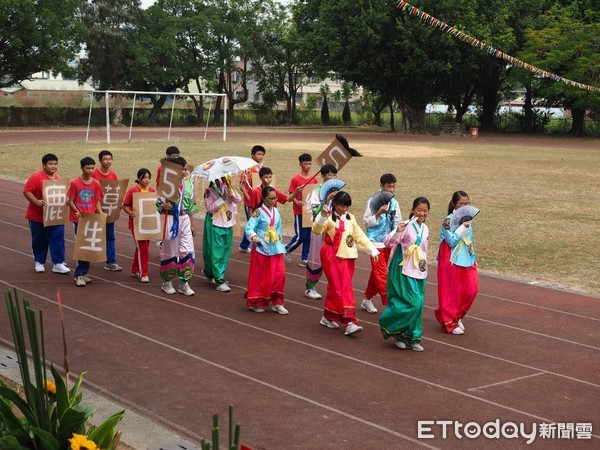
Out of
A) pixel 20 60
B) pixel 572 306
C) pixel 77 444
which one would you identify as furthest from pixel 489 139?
pixel 77 444

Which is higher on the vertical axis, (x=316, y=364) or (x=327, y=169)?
(x=327, y=169)

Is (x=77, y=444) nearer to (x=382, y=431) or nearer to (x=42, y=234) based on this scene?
(x=382, y=431)

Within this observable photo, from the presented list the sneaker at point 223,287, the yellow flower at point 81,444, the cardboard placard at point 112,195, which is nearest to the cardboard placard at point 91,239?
the cardboard placard at point 112,195

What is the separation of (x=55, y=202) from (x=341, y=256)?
4.26 meters

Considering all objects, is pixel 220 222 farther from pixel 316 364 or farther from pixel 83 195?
pixel 316 364

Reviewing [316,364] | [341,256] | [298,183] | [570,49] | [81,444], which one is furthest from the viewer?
[570,49]

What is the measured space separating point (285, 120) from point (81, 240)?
196 ft

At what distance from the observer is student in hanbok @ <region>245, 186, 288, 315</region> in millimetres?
9797

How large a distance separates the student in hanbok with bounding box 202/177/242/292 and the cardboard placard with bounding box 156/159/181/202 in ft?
1.67

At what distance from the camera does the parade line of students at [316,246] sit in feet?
28.6

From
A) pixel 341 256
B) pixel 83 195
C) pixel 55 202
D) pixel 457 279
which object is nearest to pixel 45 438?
pixel 341 256

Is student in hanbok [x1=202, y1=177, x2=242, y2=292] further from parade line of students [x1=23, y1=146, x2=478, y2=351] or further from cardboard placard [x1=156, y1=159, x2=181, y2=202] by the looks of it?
cardboard placard [x1=156, y1=159, x2=181, y2=202]

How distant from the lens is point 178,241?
34.7 ft

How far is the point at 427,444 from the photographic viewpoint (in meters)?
6.15
